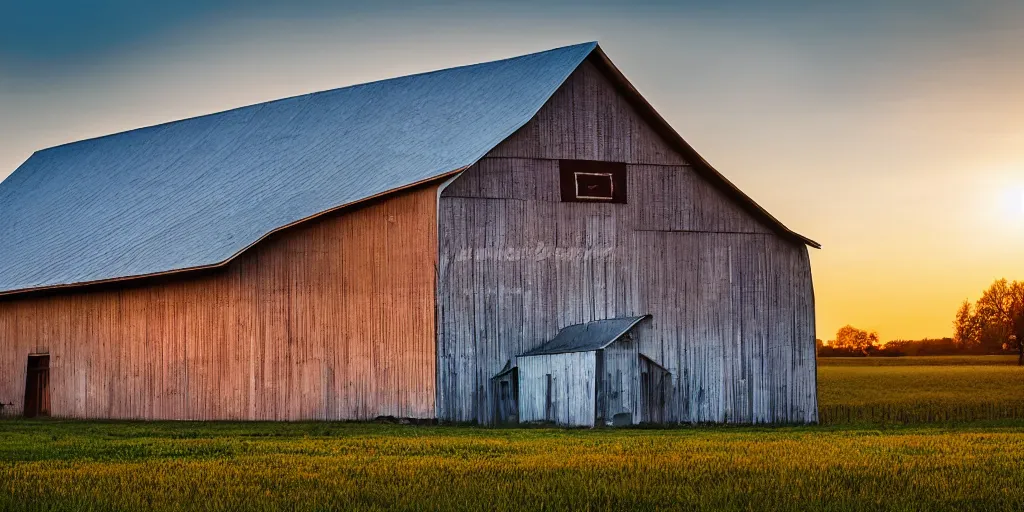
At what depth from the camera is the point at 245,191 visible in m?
37.4

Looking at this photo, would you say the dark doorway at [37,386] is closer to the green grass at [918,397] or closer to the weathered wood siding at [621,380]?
the weathered wood siding at [621,380]

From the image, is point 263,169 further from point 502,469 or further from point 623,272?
point 502,469

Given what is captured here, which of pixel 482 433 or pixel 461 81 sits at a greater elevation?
pixel 461 81

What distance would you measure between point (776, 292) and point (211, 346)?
1394 cm

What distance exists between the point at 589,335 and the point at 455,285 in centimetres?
324

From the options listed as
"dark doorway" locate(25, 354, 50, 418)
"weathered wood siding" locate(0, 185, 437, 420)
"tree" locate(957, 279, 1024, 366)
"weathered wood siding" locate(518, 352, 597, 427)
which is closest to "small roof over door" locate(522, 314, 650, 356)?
"weathered wood siding" locate(518, 352, 597, 427)

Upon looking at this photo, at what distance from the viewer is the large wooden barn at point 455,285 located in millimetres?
31562

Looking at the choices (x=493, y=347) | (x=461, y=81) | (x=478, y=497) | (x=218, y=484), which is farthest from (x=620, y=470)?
(x=461, y=81)

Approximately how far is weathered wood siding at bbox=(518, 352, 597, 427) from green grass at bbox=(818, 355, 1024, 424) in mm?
9222

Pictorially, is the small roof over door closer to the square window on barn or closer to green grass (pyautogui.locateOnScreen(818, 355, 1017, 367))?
the square window on barn

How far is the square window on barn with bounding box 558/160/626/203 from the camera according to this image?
109ft

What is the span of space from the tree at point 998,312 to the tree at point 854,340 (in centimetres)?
975

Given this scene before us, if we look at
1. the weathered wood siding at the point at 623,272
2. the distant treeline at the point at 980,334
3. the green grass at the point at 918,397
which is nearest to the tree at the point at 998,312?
the distant treeline at the point at 980,334

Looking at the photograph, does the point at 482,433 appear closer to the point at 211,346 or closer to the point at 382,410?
the point at 382,410
